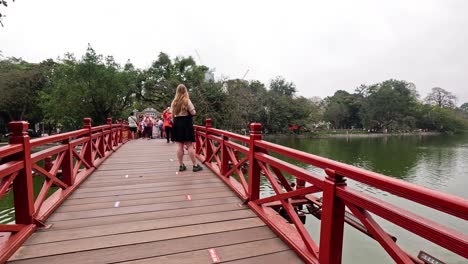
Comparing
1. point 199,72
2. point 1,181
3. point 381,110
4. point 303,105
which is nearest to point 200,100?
point 199,72

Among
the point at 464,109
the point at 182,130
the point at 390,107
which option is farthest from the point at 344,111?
the point at 464,109

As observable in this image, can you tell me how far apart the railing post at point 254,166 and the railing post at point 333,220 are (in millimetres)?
1407

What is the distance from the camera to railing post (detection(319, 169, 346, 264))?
1.77 meters

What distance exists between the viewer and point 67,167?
3.77 m

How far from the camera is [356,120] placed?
66000mm

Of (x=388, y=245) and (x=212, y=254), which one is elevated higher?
(x=388, y=245)

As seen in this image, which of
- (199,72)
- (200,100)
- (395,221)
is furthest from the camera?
(199,72)

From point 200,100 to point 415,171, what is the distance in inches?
656

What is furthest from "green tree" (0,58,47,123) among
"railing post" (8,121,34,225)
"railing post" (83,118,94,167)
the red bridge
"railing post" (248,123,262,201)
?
"railing post" (248,123,262,201)

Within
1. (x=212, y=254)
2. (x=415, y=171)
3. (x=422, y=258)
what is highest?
(x=212, y=254)

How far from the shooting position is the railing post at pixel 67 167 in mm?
3658

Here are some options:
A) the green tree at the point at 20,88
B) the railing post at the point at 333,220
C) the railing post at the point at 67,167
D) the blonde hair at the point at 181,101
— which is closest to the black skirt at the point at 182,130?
the blonde hair at the point at 181,101

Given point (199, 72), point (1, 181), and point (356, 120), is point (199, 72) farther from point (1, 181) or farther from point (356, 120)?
point (356, 120)

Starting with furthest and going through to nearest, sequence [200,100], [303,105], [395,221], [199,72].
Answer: [303,105]
[199,72]
[200,100]
[395,221]
